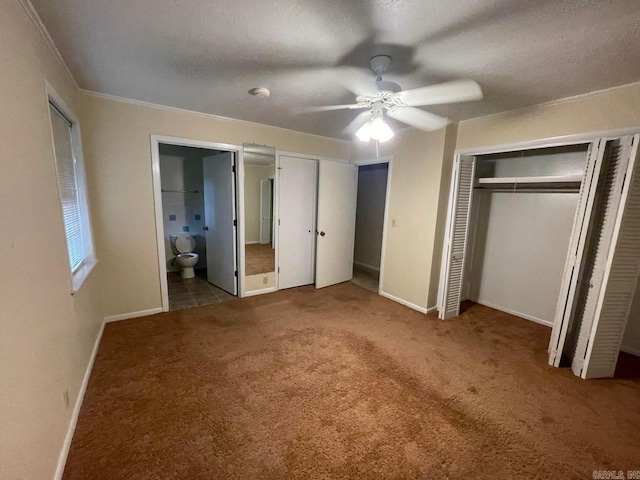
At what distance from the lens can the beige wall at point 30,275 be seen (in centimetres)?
101

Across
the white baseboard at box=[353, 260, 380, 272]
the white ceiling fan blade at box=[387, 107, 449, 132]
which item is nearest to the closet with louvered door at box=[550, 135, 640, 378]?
the white ceiling fan blade at box=[387, 107, 449, 132]

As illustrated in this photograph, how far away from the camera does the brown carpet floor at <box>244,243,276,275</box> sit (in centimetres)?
370

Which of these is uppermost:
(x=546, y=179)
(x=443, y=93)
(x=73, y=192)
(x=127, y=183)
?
(x=443, y=93)

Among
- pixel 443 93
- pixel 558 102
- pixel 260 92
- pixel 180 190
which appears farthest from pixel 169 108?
pixel 558 102

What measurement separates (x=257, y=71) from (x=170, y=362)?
95.8 inches

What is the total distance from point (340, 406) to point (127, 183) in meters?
2.92

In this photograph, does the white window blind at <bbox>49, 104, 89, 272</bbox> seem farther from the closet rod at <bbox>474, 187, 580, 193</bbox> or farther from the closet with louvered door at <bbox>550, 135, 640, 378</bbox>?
the closet rod at <bbox>474, 187, 580, 193</bbox>

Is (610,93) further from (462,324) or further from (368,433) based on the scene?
(368,433)

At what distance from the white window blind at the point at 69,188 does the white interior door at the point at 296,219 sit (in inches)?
83.3

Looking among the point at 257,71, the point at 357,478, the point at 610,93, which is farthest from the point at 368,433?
the point at 610,93

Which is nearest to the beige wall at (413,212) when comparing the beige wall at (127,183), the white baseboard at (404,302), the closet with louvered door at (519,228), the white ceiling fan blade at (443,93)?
the white baseboard at (404,302)

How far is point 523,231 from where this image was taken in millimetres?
3275

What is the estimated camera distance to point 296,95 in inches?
92.8

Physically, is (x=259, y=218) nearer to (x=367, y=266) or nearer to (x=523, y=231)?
(x=367, y=266)
